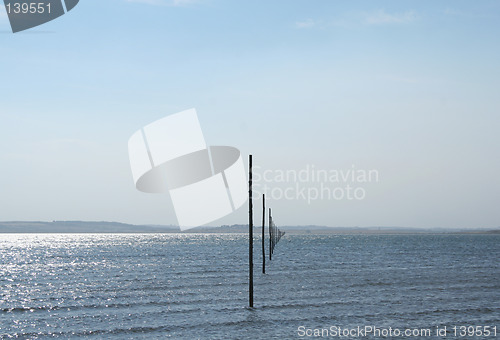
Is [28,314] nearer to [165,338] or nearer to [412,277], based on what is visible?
[165,338]

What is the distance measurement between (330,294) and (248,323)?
44.4ft

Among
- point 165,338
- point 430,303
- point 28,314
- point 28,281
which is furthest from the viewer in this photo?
point 28,281

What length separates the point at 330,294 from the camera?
134 ft

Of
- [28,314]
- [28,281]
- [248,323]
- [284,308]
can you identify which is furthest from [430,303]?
[28,281]

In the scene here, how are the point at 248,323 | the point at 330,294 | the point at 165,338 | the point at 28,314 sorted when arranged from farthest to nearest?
the point at 330,294, the point at 28,314, the point at 248,323, the point at 165,338

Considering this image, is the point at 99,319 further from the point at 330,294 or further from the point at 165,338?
the point at 330,294

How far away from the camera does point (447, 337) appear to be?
26.0 meters

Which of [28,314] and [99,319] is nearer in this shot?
[99,319]

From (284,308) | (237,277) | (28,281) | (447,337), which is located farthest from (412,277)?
(28,281)

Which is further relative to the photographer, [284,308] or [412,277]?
[412,277]

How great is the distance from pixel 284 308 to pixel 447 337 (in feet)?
36.1

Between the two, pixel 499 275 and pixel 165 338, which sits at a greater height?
pixel 165 338

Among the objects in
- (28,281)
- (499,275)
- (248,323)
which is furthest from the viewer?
(499,275)

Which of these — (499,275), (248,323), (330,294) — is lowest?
(499,275)
